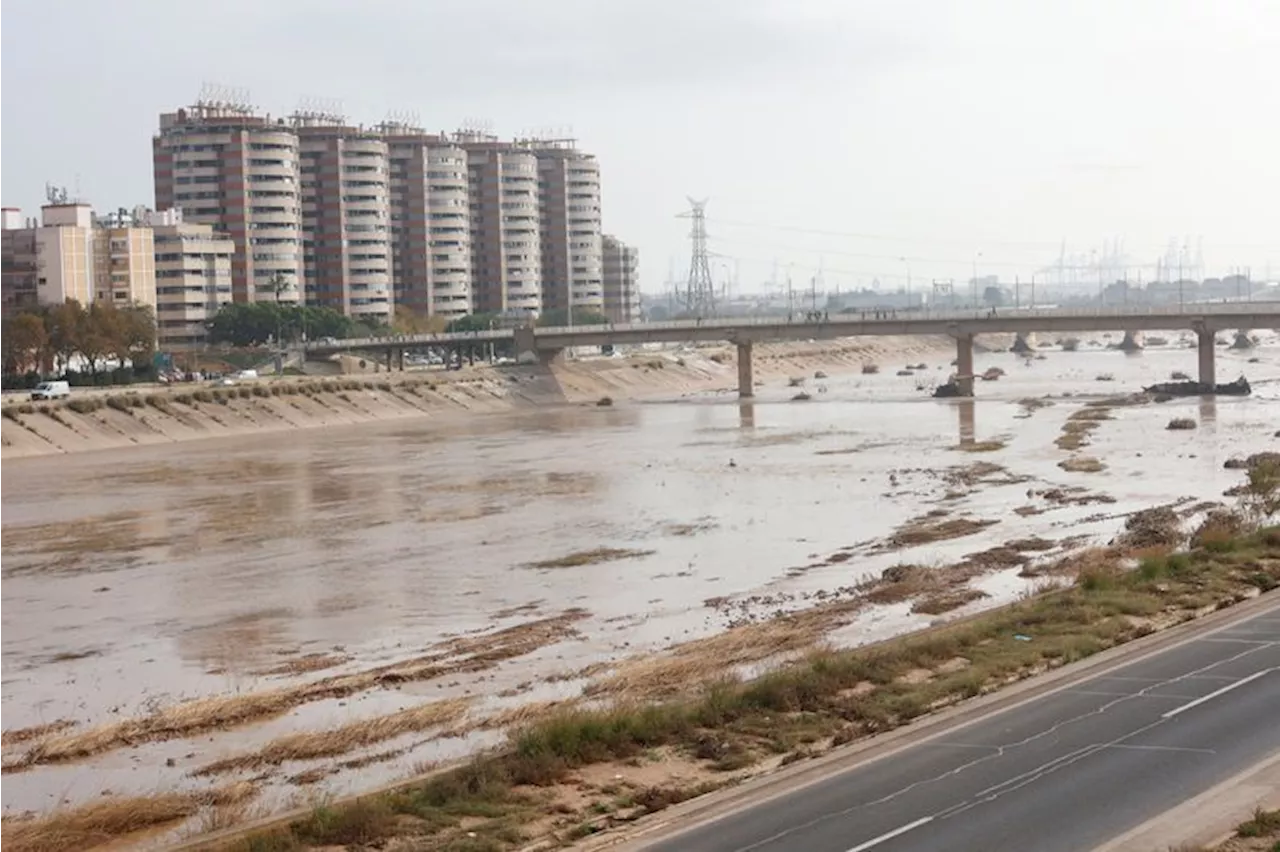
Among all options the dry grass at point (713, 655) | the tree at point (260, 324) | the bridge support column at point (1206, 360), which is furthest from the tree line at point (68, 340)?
the dry grass at point (713, 655)

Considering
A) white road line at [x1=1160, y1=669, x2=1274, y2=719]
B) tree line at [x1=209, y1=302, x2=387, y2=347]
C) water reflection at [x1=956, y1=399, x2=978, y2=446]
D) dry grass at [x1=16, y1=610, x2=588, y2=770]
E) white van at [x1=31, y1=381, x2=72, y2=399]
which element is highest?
tree line at [x1=209, y1=302, x2=387, y2=347]

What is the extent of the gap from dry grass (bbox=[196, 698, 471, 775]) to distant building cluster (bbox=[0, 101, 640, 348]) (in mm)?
101142

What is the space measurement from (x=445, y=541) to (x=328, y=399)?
58.2 m

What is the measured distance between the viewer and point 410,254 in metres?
173

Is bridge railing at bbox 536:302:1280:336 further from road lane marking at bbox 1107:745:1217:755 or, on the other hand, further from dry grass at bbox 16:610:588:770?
road lane marking at bbox 1107:745:1217:755

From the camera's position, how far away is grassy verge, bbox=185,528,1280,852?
1532 cm

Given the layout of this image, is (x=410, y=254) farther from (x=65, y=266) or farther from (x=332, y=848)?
(x=332, y=848)

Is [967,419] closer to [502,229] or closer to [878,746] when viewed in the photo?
[878,746]

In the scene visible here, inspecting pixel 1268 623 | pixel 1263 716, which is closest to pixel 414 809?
pixel 1263 716

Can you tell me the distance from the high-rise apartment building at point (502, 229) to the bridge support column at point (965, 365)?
8286cm

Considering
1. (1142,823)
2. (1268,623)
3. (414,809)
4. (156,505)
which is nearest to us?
(1142,823)

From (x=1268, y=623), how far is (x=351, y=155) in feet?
473

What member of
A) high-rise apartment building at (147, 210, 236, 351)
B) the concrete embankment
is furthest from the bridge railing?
high-rise apartment building at (147, 210, 236, 351)

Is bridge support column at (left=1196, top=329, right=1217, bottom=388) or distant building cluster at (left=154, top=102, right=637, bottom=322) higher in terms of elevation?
distant building cluster at (left=154, top=102, right=637, bottom=322)
